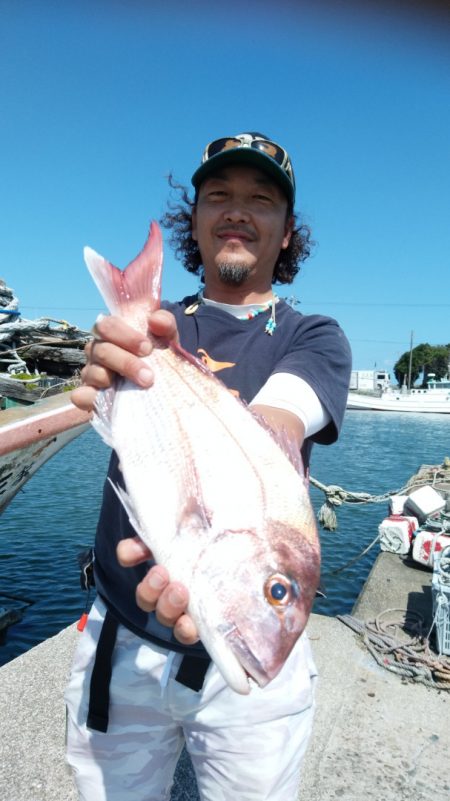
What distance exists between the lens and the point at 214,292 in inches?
96.6

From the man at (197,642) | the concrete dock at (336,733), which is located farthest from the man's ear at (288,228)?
the concrete dock at (336,733)

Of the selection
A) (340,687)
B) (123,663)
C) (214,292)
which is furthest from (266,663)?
(340,687)

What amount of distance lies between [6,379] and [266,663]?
21.3ft

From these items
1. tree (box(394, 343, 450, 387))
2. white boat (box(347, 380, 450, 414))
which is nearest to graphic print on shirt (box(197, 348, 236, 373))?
white boat (box(347, 380, 450, 414))

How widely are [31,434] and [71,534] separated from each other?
29.2 ft

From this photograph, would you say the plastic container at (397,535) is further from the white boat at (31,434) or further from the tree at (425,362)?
the tree at (425,362)

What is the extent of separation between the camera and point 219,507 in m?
1.46

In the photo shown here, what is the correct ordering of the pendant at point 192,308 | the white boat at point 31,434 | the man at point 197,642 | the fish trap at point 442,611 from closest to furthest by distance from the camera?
1. the man at point 197,642
2. the pendant at point 192,308
3. the white boat at point 31,434
4. the fish trap at point 442,611

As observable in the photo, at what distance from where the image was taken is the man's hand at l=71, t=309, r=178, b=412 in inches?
64.7

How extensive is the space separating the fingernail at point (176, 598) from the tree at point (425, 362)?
287 ft

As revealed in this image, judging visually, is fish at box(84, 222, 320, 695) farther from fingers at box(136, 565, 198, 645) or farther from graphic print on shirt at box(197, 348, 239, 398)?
graphic print on shirt at box(197, 348, 239, 398)

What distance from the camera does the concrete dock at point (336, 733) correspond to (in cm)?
275

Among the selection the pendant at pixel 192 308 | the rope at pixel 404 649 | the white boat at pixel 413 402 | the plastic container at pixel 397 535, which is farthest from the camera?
the white boat at pixel 413 402

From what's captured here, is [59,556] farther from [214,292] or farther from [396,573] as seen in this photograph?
[214,292]
